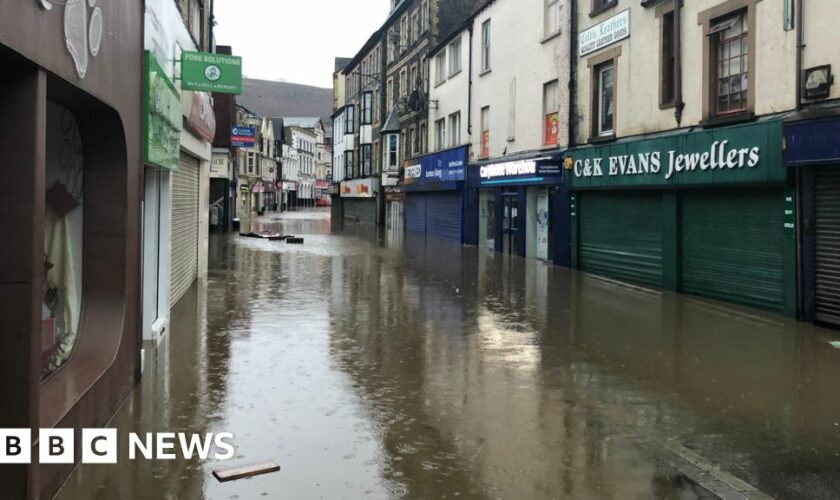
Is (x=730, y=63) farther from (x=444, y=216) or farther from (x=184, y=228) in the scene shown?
(x=444, y=216)

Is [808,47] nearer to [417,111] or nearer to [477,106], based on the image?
[477,106]

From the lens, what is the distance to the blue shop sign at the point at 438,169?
29688mm

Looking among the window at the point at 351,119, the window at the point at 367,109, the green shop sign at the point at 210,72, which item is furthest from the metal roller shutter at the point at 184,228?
the window at the point at 351,119

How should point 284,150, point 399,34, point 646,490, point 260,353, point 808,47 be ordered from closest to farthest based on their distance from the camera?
point 646,490, point 260,353, point 808,47, point 399,34, point 284,150

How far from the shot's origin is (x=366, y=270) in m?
19.2

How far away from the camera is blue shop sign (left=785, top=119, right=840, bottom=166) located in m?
10.4

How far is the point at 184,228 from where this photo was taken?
Answer: 45.3ft

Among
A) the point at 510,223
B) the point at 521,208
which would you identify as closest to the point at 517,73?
the point at 521,208

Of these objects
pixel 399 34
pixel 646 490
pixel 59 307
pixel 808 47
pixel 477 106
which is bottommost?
pixel 646 490

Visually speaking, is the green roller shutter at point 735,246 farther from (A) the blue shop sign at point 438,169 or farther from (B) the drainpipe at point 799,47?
(A) the blue shop sign at point 438,169

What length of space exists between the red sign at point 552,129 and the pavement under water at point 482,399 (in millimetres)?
8704

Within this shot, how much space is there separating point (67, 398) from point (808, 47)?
448 inches

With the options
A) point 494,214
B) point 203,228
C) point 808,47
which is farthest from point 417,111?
point 808,47

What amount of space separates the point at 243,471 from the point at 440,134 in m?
29.9
